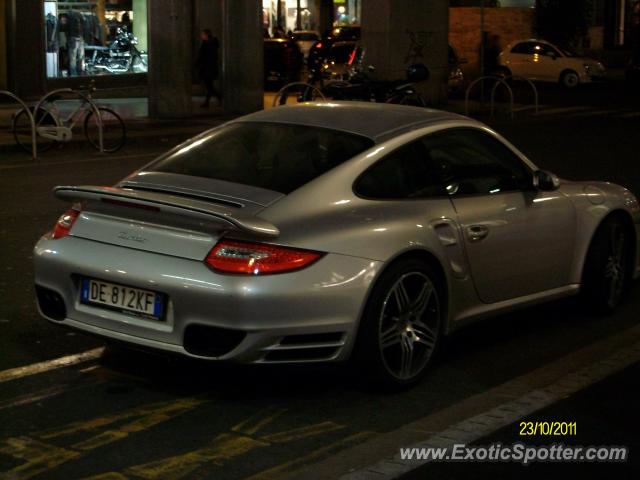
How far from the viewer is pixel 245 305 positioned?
5875 millimetres

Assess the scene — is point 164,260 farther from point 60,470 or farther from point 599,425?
point 599,425

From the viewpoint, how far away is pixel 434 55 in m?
29.6

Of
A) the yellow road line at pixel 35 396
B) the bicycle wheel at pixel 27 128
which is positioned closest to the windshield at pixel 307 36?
the bicycle wheel at pixel 27 128

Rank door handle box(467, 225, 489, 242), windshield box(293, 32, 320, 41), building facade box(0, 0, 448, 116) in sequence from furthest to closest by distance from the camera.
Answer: windshield box(293, 32, 320, 41), building facade box(0, 0, 448, 116), door handle box(467, 225, 489, 242)

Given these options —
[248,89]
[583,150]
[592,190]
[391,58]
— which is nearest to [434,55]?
[391,58]

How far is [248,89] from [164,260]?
19930mm

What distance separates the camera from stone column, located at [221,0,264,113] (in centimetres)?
2553

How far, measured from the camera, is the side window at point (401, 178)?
667 centimetres

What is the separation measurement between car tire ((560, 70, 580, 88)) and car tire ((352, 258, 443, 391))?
105 ft

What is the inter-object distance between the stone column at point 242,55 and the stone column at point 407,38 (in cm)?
379

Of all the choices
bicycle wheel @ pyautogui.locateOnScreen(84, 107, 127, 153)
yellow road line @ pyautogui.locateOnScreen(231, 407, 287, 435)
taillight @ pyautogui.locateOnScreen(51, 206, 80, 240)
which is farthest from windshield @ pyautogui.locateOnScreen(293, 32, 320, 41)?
yellow road line @ pyautogui.locateOnScreen(231, 407, 287, 435)

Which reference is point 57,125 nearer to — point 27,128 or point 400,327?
point 27,128

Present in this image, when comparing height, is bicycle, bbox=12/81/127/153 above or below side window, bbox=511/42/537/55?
below

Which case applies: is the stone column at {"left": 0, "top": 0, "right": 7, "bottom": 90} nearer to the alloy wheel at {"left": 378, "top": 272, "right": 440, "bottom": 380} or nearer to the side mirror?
the side mirror
